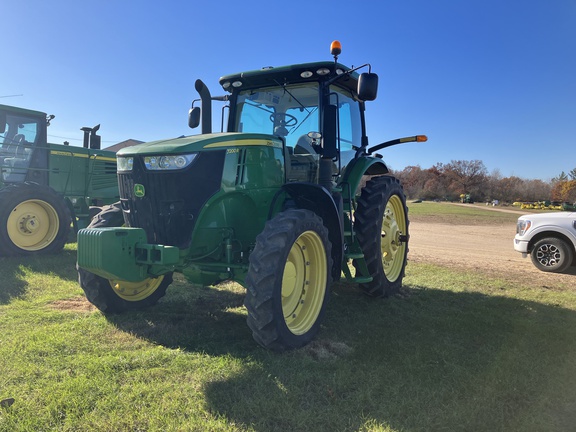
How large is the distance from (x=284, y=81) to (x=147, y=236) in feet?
7.54

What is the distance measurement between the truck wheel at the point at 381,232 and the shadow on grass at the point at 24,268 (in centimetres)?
424

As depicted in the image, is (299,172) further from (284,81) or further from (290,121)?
(284,81)

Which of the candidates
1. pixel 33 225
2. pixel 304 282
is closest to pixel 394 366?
pixel 304 282

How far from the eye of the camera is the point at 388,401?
2.81 meters

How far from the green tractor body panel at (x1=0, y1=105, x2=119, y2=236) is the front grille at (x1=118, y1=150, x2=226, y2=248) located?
17.0 feet

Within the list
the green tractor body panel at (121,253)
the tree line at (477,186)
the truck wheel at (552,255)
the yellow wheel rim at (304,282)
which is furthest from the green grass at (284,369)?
the tree line at (477,186)

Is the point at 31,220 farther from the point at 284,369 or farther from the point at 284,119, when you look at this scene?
the point at 284,369

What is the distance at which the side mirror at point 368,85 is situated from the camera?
12.8ft

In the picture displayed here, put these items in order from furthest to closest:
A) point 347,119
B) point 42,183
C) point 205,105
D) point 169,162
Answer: point 42,183 < point 347,119 < point 205,105 < point 169,162

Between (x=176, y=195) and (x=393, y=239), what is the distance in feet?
10.8

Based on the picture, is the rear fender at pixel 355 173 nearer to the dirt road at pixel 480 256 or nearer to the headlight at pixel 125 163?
the headlight at pixel 125 163

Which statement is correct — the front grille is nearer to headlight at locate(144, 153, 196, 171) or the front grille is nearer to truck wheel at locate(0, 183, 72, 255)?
headlight at locate(144, 153, 196, 171)

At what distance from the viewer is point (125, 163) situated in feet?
12.9

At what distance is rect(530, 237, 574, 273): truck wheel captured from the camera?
26.0ft
